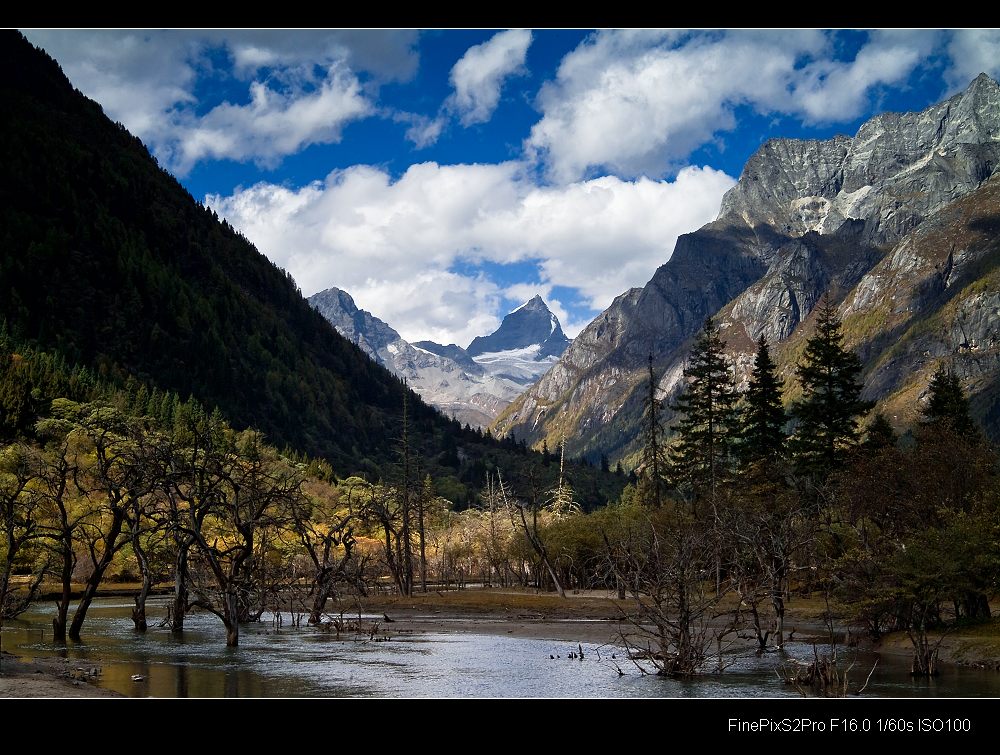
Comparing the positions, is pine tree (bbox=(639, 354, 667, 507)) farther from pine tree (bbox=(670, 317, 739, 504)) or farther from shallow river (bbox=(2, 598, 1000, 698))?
shallow river (bbox=(2, 598, 1000, 698))

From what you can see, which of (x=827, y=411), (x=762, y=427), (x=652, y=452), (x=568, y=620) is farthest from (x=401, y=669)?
(x=652, y=452)

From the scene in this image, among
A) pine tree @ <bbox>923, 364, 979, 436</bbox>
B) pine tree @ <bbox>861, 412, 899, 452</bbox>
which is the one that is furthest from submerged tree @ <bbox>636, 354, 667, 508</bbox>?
pine tree @ <bbox>923, 364, 979, 436</bbox>

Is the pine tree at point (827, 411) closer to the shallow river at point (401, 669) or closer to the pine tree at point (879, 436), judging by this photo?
the pine tree at point (879, 436)

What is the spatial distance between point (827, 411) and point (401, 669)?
175ft

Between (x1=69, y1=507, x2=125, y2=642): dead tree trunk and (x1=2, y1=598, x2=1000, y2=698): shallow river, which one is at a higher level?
(x1=69, y1=507, x2=125, y2=642): dead tree trunk

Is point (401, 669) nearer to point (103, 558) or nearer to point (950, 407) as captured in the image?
point (103, 558)

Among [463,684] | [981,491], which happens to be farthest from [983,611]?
[463,684]

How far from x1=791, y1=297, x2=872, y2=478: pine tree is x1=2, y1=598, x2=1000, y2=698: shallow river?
31775mm

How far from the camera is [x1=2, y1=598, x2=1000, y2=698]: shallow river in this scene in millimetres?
31062

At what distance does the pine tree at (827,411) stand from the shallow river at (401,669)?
3178 cm

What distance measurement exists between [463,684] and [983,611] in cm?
3014

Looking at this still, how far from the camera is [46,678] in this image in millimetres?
28266
